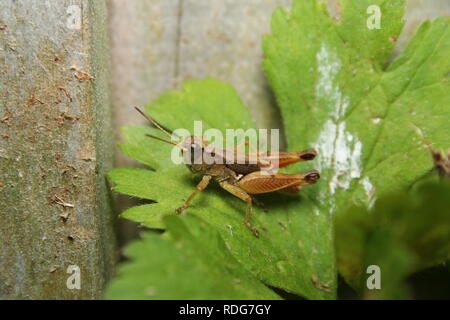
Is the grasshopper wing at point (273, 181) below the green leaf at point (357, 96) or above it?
below

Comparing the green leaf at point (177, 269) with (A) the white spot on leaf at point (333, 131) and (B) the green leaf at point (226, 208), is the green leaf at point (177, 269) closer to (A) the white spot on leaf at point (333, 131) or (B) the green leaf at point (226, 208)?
(B) the green leaf at point (226, 208)

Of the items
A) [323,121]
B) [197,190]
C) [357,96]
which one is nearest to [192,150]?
[197,190]

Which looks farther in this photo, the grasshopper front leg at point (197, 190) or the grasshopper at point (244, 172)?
the grasshopper at point (244, 172)

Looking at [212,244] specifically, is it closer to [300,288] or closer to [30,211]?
[300,288]

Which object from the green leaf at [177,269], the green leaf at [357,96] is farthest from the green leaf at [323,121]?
the green leaf at [177,269]

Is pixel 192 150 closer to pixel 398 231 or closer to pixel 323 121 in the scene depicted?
pixel 323 121

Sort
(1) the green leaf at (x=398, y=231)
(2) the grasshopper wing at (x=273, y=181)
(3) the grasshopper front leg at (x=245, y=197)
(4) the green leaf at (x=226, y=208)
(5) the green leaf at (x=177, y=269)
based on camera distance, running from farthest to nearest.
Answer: (2) the grasshopper wing at (x=273, y=181) < (3) the grasshopper front leg at (x=245, y=197) < (4) the green leaf at (x=226, y=208) < (5) the green leaf at (x=177, y=269) < (1) the green leaf at (x=398, y=231)

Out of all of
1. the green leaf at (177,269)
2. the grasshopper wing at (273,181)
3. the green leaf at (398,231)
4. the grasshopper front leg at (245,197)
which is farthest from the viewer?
the grasshopper wing at (273,181)
